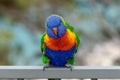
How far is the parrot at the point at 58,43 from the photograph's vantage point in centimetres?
79

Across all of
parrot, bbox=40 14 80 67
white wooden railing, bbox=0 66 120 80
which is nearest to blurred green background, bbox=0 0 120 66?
parrot, bbox=40 14 80 67

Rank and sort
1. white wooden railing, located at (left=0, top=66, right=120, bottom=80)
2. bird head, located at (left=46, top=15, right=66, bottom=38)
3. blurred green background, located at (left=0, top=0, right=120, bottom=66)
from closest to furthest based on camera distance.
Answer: white wooden railing, located at (left=0, top=66, right=120, bottom=80), bird head, located at (left=46, top=15, right=66, bottom=38), blurred green background, located at (left=0, top=0, right=120, bottom=66)

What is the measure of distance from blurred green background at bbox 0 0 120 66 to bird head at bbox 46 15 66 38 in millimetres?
1429

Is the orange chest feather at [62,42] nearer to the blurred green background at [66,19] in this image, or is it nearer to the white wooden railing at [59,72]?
the white wooden railing at [59,72]

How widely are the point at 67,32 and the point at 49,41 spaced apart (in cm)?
6

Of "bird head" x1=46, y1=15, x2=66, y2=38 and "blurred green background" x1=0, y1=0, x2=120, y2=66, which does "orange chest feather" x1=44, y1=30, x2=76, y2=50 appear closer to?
"bird head" x1=46, y1=15, x2=66, y2=38

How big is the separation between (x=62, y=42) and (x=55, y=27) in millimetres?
47

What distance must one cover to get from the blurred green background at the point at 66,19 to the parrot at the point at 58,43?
1.38 m

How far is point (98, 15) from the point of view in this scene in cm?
227

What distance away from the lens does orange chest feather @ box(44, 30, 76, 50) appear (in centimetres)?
80

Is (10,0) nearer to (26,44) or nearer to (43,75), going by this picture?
(26,44)

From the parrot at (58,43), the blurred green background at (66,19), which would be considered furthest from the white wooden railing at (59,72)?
the blurred green background at (66,19)

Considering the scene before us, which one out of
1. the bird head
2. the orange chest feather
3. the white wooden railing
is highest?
the bird head

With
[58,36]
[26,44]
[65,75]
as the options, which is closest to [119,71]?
[65,75]
